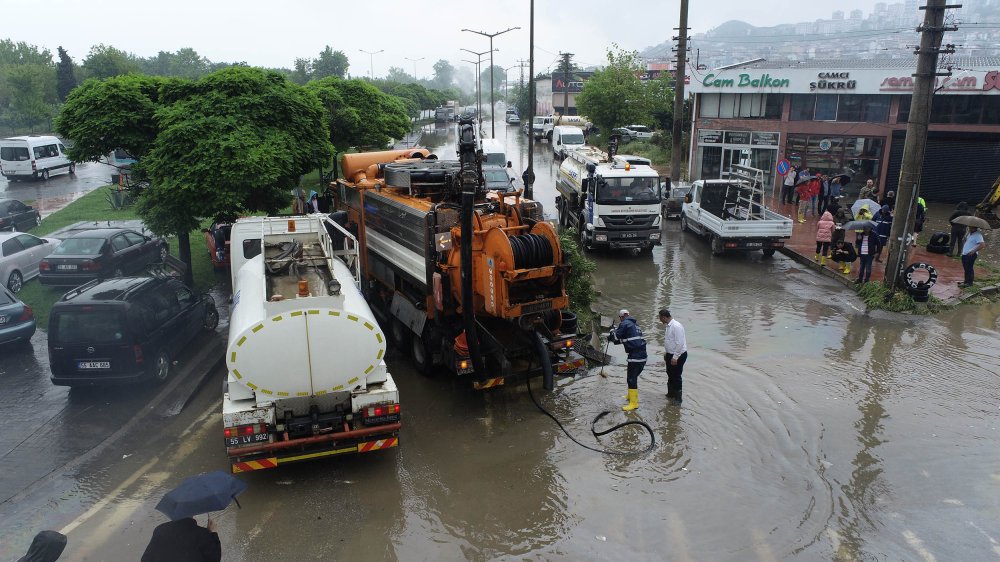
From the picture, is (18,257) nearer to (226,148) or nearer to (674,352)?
(226,148)

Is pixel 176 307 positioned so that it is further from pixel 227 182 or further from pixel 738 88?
pixel 738 88

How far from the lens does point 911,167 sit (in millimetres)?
14117

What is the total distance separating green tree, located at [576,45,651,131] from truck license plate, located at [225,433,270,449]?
3512 cm

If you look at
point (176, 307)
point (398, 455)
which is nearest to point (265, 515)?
point (398, 455)

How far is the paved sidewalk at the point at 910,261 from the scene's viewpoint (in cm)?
1519

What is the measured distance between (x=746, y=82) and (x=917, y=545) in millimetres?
25087

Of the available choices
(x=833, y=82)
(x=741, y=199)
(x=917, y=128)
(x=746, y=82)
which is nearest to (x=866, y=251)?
(x=917, y=128)

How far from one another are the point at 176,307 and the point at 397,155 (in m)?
5.68

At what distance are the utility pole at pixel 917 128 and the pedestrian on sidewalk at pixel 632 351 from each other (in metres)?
7.93

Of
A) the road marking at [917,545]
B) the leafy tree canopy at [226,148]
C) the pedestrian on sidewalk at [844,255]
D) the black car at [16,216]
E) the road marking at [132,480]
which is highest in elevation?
the leafy tree canopy at [226,148]

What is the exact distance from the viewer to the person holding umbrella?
5164 mm

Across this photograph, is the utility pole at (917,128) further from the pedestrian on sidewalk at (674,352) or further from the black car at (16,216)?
the black car at (16,216)

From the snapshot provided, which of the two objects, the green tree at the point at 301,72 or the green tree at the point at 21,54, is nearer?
the green tree at the point at 21,54

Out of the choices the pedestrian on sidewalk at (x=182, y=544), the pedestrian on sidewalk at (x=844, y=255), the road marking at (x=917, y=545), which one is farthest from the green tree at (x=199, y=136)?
the pedestrian on sidewalk at (x=844, y=255)
